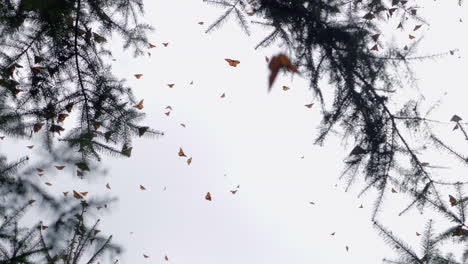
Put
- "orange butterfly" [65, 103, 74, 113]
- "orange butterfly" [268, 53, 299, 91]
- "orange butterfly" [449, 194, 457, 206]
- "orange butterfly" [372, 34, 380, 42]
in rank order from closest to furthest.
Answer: "orange butterfly" [268, 53, 299, 91]
"orange butterfly" [449, 194, 457, 206]
"orange butterfly" [65, 103, 74, 113]
"orange butterfly" [372, 34, 380, 42]

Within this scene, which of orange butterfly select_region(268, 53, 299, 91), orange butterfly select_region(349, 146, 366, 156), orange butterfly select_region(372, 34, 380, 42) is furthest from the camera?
orange butterfly select_region(372, 34, 380, 42)

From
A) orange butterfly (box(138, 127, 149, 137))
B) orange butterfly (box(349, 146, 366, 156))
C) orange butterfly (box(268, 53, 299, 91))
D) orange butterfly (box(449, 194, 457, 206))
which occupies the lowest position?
orange butterfly (box(268, 53, 299, 91))

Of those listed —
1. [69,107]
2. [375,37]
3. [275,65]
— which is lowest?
[275,65]

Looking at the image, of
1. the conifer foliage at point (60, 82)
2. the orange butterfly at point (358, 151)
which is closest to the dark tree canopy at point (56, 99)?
the conifer foliage at point (60, 82)

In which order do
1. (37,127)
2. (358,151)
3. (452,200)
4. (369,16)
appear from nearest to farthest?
(452,200) < (358,151) < (37,127) < (369,16)

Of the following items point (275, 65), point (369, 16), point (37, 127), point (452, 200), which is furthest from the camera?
point (369, 16)

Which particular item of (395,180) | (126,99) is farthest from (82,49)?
(395,180)

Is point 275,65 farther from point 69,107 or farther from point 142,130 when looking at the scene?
point 69,107

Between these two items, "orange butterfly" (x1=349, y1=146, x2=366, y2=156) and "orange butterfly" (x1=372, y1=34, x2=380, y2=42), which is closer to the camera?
"orange butterfly" (x1=349, y1=146, x2=366, y2=156)

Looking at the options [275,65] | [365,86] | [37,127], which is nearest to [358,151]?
[365,86]

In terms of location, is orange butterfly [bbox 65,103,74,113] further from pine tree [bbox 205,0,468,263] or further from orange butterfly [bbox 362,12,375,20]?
orange butterfly [bbox 362,12,375,20]

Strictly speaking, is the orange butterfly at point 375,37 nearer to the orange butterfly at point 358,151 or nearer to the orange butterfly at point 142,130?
the orange butterfly at point 358,151

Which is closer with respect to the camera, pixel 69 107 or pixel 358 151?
pixel 358 151

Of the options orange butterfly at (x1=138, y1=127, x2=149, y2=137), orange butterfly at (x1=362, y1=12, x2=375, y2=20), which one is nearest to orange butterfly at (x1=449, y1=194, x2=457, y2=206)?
orange butterfly at (x1=362, y1=12, x2=375, y2=20)
